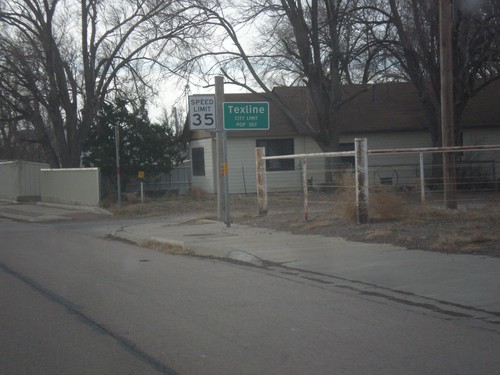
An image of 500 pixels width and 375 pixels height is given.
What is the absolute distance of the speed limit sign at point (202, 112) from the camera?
18.5 m

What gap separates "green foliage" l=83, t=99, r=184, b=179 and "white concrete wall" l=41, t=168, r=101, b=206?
7.07 feet

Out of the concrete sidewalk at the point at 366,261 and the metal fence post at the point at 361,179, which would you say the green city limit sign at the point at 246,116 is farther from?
the metal fence post at the point at 361,179

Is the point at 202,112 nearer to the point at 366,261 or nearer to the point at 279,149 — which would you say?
the point at 366,261

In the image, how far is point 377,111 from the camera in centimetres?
3447

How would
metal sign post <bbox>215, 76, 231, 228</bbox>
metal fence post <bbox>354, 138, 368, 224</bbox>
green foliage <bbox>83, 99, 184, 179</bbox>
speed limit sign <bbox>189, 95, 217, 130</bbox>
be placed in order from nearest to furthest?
metal fence post <bbox>354, 138, 368, 224</bbox>, metal sign post <bbox>215, 76, 231, 228</bbox>, speed limit sign <bbox>189, 95, 217, 130</bbox>, green foliage <bbox>83, 99, 184, 179</bbox>

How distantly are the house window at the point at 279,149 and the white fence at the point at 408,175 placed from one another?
509 mm


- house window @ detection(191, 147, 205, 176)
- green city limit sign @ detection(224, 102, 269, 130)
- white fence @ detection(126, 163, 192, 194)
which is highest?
green city limit sign @ detection(224, 102, 269, 130)

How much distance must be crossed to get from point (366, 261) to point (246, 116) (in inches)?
311

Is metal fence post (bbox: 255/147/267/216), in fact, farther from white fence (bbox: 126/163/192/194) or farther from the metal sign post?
white fence (bbox: 126/163/192/194)

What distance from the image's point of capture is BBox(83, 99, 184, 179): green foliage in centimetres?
3347

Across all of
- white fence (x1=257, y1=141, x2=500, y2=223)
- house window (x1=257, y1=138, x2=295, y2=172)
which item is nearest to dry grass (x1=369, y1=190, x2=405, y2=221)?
white fence (x1=257, y1=141, x2=500, y2=223)

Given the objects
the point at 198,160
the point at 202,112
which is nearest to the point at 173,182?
the point at 198,160

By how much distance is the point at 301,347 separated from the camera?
686 centimetres

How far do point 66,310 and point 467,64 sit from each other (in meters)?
21.4
